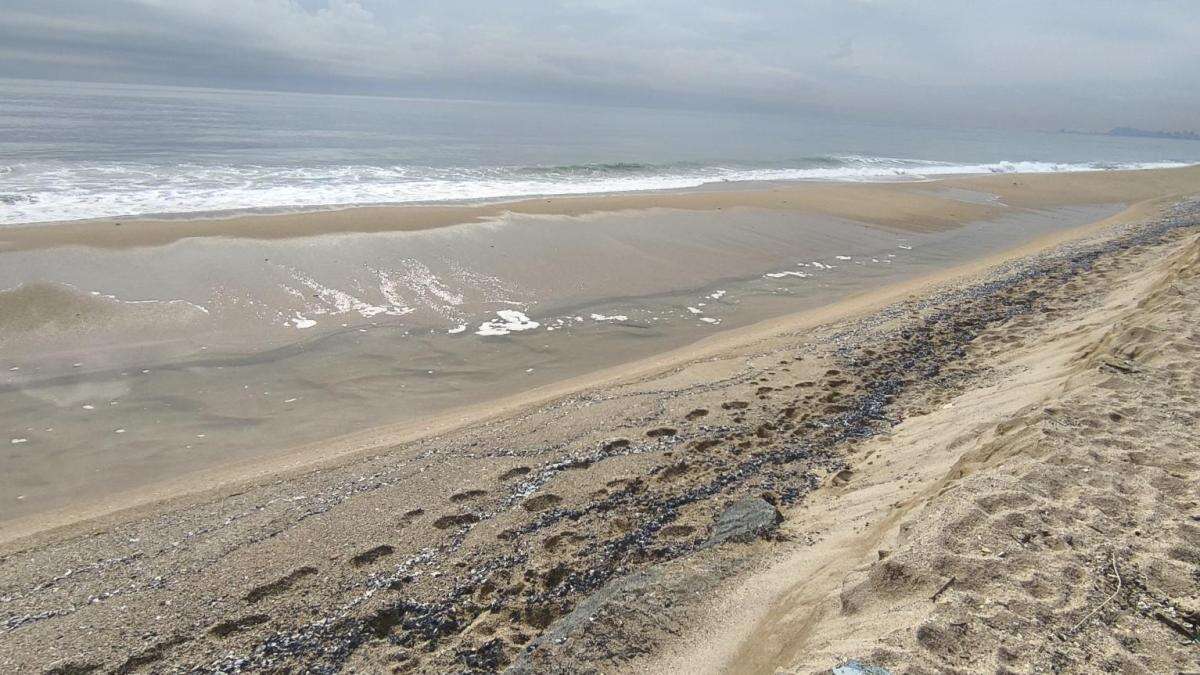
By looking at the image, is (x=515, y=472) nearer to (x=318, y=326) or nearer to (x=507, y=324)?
(x=507, y=324)

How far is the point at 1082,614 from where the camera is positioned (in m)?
2.48

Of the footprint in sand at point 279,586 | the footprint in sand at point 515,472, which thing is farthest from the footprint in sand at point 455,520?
the footprint in sand at point 279,586

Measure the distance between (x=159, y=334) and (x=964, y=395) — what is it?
919 cm

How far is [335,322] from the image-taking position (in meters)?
8.77

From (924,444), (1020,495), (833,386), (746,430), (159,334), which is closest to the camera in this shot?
(1020,495)

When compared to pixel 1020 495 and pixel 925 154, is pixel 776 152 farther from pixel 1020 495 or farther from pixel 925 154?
pixel 1020 495

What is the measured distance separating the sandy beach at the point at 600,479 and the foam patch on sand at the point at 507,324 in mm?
147

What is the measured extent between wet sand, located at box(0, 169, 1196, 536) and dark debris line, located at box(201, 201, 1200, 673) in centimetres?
241

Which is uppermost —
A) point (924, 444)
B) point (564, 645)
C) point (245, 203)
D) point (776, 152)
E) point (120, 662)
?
point (776, 152)

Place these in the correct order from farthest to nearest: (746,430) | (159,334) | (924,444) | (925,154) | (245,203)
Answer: (925,154) → (245,203) → (159,334) → (746,430) → (924,444)

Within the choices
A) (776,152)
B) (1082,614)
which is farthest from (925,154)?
(1082,614)

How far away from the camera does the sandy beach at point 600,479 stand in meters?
2.86

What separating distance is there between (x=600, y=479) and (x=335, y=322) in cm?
568

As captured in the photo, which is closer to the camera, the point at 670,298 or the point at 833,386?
the point at 833,386
